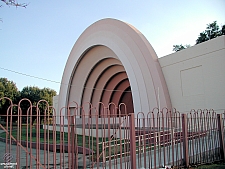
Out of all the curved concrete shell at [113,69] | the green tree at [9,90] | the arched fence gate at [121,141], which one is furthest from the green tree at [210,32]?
the green tree at [9,90]

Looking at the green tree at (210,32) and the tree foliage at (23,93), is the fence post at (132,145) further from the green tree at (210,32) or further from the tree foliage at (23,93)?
the tree foliage at (23,93)

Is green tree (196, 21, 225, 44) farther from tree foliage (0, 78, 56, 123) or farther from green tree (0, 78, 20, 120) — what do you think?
green tree (0, 78, 20, 120)

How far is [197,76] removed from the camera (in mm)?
12750

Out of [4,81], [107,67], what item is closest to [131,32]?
[107,67]

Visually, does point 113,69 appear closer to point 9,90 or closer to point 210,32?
point 210,32

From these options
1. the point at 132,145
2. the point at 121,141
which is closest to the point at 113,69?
the point at 121,141

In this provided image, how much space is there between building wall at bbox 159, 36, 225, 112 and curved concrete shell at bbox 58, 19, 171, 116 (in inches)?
26.3

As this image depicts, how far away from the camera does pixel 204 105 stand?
1230 centimetres

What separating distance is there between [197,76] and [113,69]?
11.9 meters

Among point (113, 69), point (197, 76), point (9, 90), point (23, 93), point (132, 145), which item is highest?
point (113, 69)

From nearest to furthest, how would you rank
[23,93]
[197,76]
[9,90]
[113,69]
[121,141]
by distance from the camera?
[121,141] < [197,76] < [113,69] < [9,90] < [23,93]

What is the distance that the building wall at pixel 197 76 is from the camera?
11.6 m

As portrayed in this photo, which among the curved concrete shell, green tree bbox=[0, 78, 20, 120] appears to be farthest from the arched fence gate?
green tree bbox=[0, 78, 20, 120]

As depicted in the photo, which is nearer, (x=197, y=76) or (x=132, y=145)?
(x=132, y=145)
